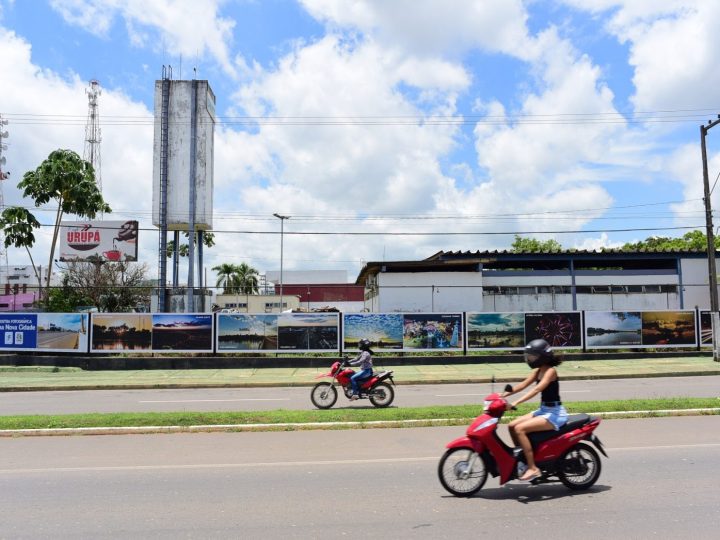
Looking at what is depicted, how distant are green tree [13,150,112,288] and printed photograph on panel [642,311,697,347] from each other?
2990 centimetres

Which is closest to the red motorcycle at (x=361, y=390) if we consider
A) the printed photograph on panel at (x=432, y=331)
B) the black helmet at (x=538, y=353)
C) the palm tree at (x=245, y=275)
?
the black helmet at (x=538, y=353)

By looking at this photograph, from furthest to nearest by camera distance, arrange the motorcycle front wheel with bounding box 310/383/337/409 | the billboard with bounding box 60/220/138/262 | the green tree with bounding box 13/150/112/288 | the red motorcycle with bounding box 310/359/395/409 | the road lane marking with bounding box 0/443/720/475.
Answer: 1. the billboard with bounding box 60/220/138/262
2. the green tree with bounding box 13/150/112/288
3. the motorcycle front wheel with bounding box 310/383/337/409
4. the red motorcycle with bounding box 310/359/395/409
5. the road lane marking with bounding box 0/443/720/475

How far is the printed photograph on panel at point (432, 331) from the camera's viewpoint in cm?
2505

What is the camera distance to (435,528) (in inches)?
210

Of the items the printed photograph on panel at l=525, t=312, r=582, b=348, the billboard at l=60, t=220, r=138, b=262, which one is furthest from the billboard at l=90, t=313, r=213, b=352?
the billboard at l=60, t=220, r=138, b=262

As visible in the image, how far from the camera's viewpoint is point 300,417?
11.0m

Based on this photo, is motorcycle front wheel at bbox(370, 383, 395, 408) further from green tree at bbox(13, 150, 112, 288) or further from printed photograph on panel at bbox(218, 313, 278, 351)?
green tree at bbox(13, 150, 112, 288)

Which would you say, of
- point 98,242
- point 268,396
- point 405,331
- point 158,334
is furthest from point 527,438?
point 98,242

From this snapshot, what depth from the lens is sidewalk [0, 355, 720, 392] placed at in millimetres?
19281

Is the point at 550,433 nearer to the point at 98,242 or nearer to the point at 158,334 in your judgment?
the point at 158,334

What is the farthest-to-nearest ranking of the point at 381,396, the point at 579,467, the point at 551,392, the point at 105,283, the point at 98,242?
the point at 105,283 < the point at 98,242 < the point at 381,396 < the point at 579,467 < the point at 551,392

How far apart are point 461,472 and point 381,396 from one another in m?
7.38

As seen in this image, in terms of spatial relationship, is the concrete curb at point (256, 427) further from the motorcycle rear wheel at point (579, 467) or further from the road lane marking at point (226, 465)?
the motorcycle rear wheel at point (579, 467)

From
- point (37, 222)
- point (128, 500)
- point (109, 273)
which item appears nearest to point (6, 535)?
point (128, 500)
